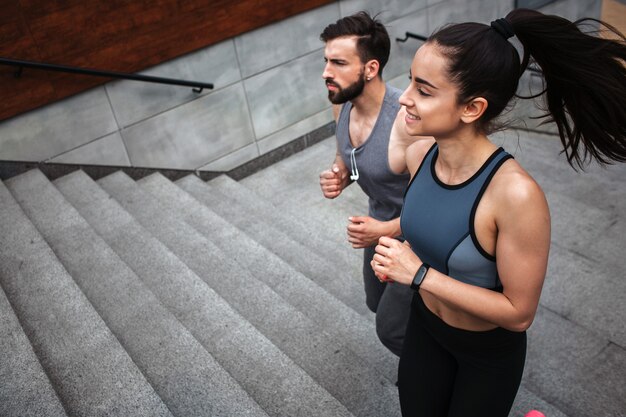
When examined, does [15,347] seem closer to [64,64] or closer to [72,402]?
[72,402]

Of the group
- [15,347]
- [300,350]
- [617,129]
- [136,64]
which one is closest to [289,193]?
[136,64]

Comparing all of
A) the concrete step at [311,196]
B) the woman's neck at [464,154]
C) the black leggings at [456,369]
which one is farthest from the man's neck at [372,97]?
the concrete step at [311,196]

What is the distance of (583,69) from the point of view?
1.67 meters

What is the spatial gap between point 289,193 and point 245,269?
6.04ft

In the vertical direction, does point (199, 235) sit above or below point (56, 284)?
below

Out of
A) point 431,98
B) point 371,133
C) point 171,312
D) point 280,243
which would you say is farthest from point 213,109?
point 431,98

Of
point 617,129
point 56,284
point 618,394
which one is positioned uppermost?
point 617,129

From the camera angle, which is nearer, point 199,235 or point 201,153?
point 199,235

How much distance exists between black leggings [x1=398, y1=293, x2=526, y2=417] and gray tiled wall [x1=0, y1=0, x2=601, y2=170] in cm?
362

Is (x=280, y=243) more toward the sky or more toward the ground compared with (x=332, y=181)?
more toward the ground

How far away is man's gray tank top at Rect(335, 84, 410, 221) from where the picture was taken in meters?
2.51

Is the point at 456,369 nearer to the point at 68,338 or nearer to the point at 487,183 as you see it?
the point at 487,183

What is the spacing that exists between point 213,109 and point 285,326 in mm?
2876

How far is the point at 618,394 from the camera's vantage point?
297 centimetres
